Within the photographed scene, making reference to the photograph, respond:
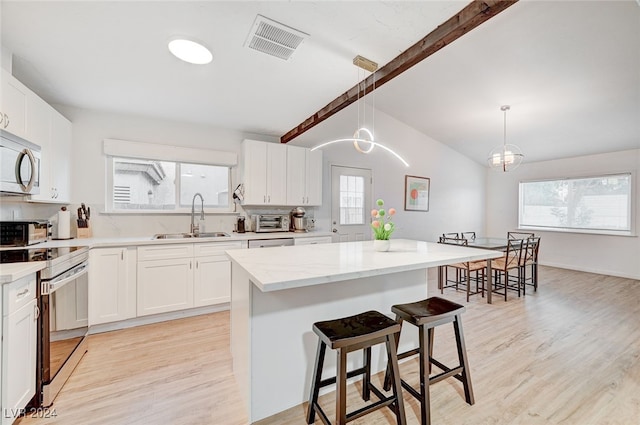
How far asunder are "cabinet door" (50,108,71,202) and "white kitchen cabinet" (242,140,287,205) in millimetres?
1837

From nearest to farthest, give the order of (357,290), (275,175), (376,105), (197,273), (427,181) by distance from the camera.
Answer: (357,290)
(197,273)
(275,175)
(376,105)
(427,181)

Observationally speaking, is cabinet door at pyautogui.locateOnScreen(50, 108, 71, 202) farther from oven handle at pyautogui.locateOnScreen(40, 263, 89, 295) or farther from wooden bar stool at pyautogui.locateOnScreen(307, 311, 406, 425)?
wooden bar stool at pyautogui.locateOnScreen(307, 311, 406, 425)

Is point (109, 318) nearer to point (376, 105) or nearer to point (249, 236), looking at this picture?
point (249, 236)

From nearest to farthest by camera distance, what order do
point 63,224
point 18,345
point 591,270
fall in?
point 18,345, point 63,224, point 591,270

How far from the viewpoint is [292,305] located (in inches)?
67.7

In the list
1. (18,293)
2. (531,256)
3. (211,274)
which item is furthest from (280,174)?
(531,256)

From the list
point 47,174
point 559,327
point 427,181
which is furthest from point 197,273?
point 427,181

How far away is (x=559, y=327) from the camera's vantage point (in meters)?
2.88

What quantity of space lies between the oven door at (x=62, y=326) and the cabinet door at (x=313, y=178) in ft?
8.85

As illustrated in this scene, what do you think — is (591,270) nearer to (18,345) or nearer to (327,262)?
(327,262)

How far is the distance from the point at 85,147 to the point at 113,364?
7.79 ft

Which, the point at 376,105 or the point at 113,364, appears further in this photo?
the point at 376,105

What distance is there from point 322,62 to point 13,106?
2407 mm

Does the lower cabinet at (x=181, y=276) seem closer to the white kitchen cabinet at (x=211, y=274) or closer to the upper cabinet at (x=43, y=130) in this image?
the white kitchen cabinet at (x=211, y=274)
